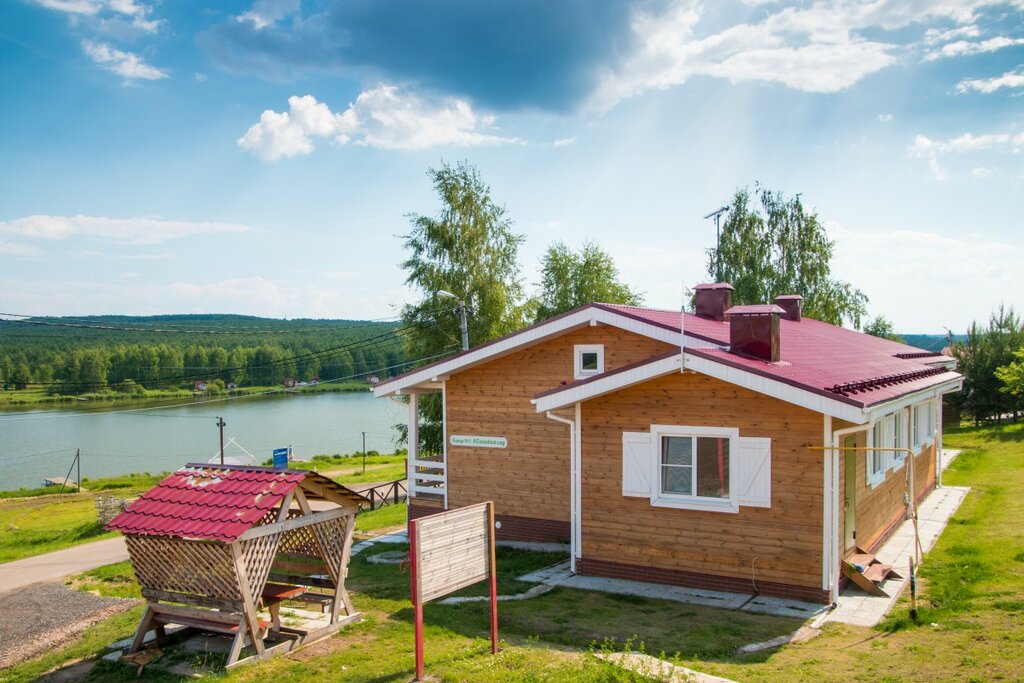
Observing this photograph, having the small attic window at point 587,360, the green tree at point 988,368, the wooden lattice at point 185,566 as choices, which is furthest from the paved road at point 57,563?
the green tree at point 988,368

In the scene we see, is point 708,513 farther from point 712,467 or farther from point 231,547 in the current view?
point 231,547

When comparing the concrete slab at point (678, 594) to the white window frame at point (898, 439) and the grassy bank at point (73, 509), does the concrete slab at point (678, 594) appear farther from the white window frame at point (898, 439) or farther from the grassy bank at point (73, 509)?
the grassy bank at point (73, 509)

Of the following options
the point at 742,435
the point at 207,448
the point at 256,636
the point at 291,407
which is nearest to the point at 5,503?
the point at 207,448

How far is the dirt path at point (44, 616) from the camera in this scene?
9.98 metres

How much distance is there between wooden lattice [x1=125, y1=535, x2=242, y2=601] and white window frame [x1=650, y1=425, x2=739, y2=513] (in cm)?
556

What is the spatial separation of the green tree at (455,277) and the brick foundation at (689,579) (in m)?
15.4

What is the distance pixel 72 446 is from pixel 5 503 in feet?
75.5

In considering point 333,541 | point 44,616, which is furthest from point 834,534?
point 44,616

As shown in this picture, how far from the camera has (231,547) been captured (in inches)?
322

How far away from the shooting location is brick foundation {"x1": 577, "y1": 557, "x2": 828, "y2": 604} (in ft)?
33.1

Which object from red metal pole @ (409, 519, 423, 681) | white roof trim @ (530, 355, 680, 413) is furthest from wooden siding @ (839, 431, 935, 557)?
red metal pole @ (409, 519, 423, 681)

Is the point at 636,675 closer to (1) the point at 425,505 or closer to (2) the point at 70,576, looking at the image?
(1) the point at 425,505

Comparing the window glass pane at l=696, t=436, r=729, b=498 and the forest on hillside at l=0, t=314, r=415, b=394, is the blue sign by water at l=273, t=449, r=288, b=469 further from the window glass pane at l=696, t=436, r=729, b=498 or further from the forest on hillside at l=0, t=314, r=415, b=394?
the forest on hillside at l=0, t=314, r=415, b=394

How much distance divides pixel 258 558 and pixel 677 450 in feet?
18.3
